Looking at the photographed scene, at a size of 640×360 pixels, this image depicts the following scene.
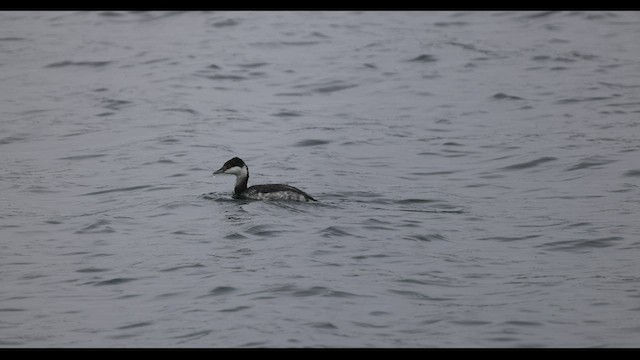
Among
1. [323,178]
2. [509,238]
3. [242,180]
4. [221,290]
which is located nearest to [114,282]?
[221,290]

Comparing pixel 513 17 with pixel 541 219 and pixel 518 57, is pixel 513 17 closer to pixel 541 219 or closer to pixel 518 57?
pixel 518 57

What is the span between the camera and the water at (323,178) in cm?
1366

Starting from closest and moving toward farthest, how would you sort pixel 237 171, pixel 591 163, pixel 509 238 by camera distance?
pixel 509 238 < pixel 237 171 < pixel 591 163

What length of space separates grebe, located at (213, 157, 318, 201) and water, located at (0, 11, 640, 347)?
0.65 feet

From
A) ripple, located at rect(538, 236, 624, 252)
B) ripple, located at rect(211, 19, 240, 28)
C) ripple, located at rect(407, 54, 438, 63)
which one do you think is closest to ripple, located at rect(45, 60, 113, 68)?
ripple, located at rect(211, 19, 240, 28)

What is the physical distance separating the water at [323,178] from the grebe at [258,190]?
0.65 ft

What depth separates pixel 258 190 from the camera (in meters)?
19.1

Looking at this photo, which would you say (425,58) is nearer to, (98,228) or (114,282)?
(98,228)

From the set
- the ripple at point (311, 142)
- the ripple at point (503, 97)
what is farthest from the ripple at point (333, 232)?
the ripple at point (503, 97)

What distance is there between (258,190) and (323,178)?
207 centimetres

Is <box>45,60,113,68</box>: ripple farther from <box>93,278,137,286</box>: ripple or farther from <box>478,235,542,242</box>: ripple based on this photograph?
<box>93,278,137,286</box>: ripple

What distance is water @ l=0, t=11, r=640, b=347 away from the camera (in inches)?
538

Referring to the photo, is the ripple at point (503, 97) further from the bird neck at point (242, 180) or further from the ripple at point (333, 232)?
the ripple at point (333, 232)

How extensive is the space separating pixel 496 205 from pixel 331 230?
10.7 feet
